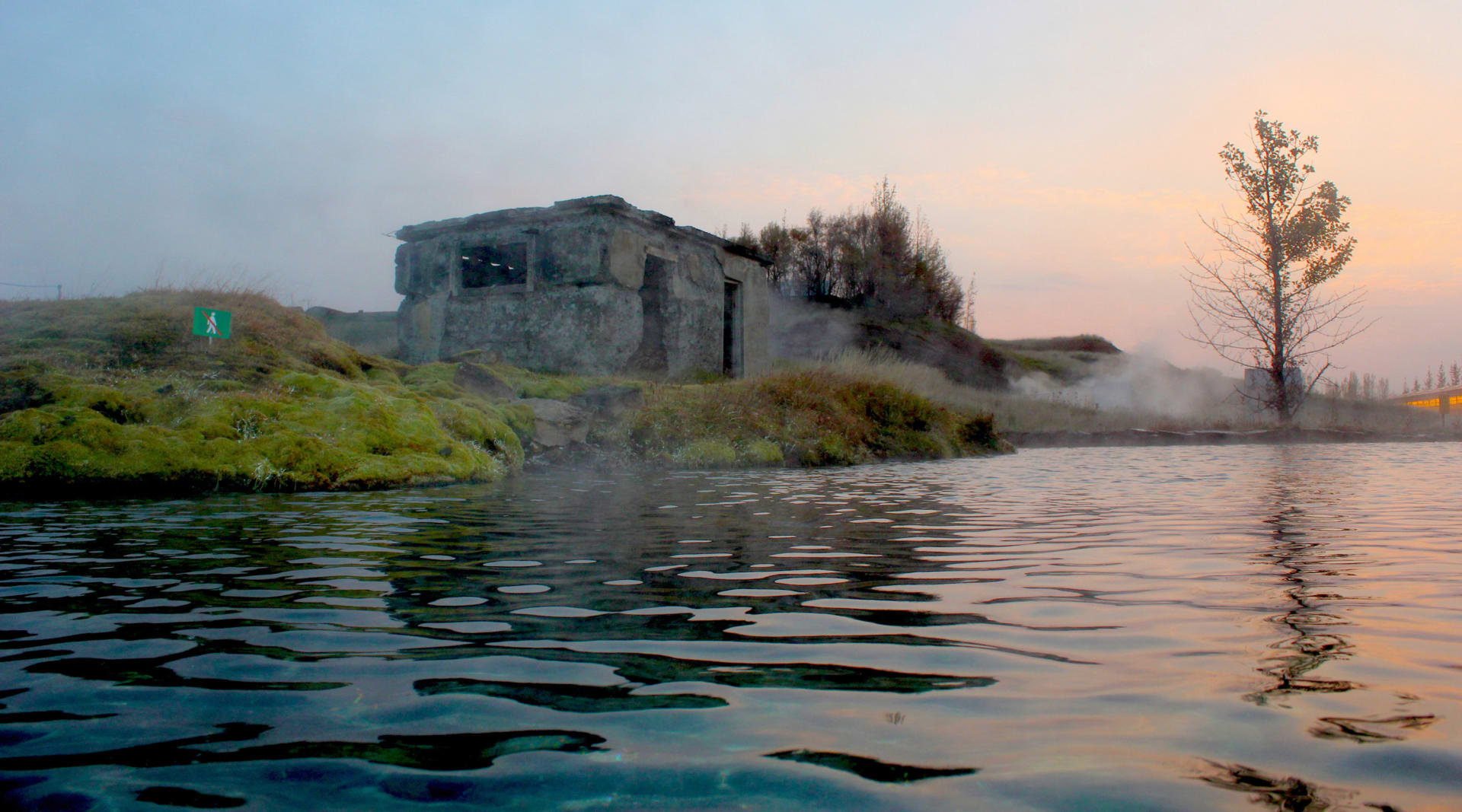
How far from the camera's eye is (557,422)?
37.1 feet

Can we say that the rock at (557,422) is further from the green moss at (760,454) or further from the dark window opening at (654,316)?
the dark window opening at (654,316)

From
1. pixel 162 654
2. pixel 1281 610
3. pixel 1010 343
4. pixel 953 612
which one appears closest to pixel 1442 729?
pixel 1281 610

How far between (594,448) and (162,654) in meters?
9.12

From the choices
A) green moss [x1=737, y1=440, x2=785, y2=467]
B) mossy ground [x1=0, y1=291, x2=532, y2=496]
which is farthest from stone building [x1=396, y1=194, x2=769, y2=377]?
green moss [x1=737, y1=440, x2=785, y2=467]

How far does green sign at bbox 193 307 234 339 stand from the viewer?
948cm

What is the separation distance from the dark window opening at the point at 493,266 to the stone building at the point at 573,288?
0.03 metres

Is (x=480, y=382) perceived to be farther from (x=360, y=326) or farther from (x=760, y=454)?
(x=360, y=326)

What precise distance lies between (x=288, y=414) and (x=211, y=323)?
85.0 inches

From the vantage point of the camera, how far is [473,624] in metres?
2.50

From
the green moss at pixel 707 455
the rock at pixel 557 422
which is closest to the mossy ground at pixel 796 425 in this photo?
the green moss at pixel 707 455

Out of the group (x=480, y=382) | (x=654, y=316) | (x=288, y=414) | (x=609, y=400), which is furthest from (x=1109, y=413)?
(x=288, y=414)

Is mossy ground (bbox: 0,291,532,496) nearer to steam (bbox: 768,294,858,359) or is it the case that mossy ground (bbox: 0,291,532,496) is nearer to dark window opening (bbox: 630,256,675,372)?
dark window opening (bbox: 630,256,675,372)

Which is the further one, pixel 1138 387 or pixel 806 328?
pixel 1138 387

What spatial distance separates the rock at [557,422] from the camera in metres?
11.0
